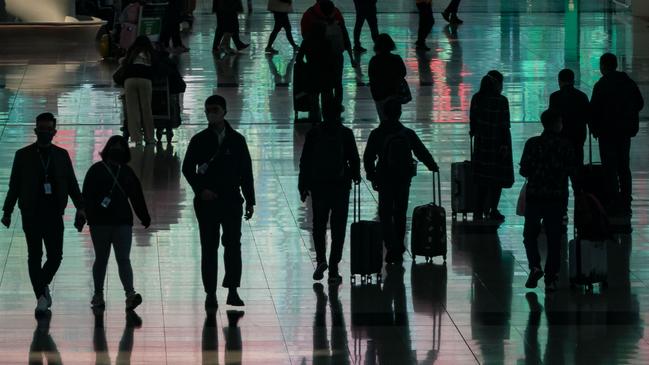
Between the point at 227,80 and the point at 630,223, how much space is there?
468 inches

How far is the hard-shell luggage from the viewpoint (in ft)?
43.2

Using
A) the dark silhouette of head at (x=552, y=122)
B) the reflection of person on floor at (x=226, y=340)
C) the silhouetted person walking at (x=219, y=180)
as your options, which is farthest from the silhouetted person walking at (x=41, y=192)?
the dark silhouette of head at (x=552, y=122)

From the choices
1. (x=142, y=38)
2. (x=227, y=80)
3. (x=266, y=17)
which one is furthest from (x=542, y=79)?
(x=266, y=17)

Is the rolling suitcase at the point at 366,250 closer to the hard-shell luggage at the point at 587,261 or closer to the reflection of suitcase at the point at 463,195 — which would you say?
the hard-shell luggage at the point at 587,261

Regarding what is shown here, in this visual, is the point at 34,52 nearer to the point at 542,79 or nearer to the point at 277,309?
the point at 542,79

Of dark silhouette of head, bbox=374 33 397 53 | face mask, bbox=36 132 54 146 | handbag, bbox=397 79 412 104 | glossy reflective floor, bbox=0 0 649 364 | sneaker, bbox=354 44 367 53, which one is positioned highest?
face mask, bbox=36 132 54 146

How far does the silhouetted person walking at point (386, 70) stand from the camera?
1947 cm

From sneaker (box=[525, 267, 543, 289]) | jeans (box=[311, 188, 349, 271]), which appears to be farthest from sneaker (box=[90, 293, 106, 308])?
sneaker (box=[525, 267, 543, 289])

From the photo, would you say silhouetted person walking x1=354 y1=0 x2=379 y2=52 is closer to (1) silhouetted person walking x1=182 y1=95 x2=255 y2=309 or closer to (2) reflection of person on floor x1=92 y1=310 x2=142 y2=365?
(1) silhouetted person walking x1=182 y1=95 x2=255 y2=309

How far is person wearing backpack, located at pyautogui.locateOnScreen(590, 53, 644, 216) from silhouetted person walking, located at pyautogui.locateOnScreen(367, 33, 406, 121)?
3.81 metres

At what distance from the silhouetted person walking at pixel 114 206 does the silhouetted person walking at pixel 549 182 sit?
293 centimetres

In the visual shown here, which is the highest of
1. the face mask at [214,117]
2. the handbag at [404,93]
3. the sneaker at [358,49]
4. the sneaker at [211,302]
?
the face mask at [214,117]

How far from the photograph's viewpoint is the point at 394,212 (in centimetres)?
1441

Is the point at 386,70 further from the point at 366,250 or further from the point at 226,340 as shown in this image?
the point at 226,340
